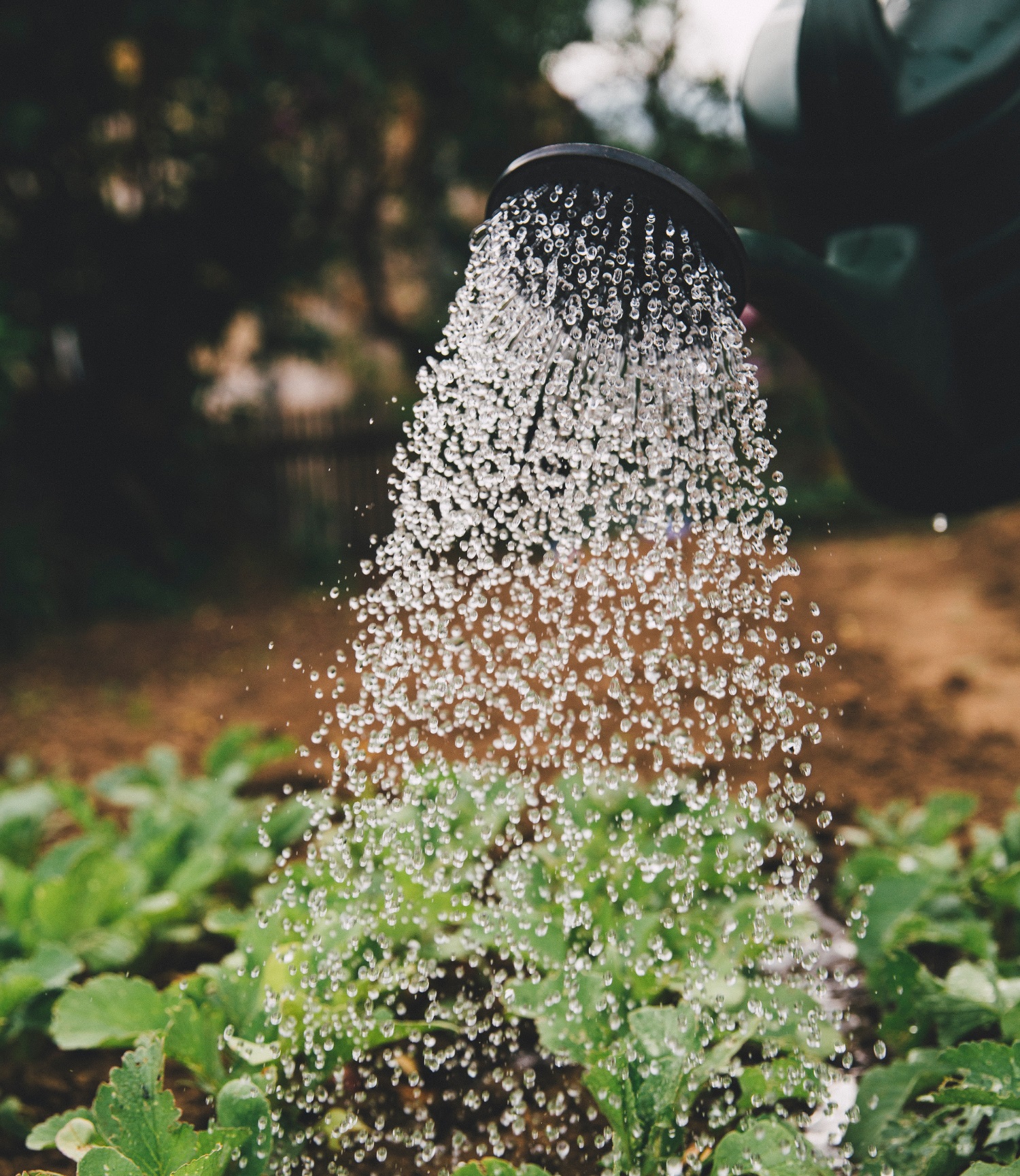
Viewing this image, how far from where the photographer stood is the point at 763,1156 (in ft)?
4.08

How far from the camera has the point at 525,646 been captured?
174cm

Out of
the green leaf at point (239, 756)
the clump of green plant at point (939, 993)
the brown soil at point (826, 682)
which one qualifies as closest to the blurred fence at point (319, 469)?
the brown soil at point (826, 682)

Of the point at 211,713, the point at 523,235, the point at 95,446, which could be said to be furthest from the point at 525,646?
the point at 95,446

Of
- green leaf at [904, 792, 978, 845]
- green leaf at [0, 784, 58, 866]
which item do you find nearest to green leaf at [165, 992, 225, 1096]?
green leaf at [0, 784, 58, 866]

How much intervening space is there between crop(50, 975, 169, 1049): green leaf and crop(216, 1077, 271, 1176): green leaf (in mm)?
206

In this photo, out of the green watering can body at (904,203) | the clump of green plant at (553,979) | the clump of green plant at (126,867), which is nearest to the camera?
the clump of green plant at (553,979)

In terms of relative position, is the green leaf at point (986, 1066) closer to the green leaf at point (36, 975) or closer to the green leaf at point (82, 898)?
the green leaf at point (36, 975)

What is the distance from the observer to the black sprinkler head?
3.97ft

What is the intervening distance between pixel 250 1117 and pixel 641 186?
4.33 feet

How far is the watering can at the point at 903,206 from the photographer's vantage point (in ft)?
4.90

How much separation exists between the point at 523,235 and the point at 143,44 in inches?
265

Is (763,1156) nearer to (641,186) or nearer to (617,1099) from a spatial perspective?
(617,1099)

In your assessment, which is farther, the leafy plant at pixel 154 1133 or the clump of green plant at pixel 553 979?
the clump of green plant at pixel 553 979

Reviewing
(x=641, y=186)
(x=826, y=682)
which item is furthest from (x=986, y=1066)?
(x=826, y=682)
